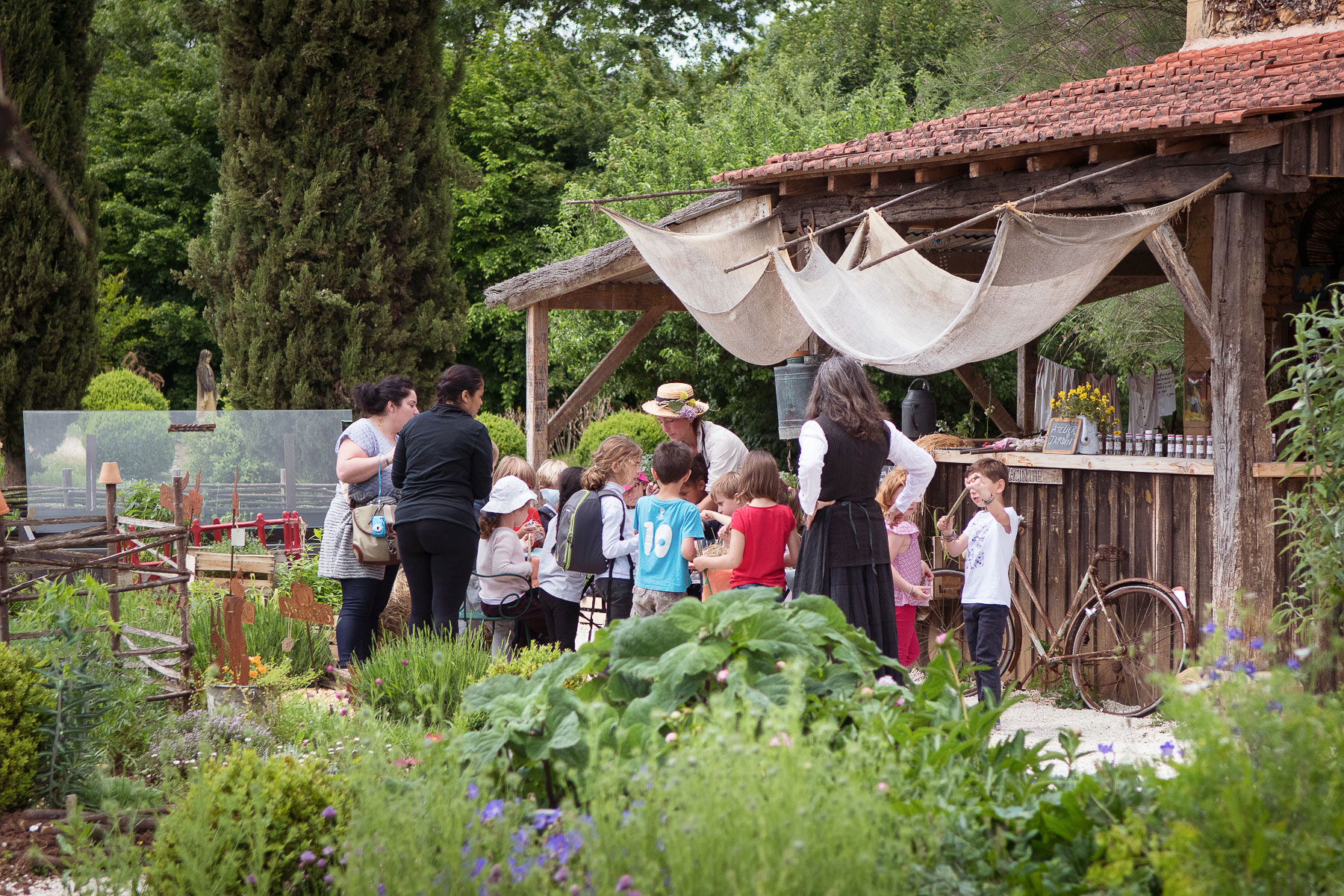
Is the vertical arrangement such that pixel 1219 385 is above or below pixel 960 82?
below

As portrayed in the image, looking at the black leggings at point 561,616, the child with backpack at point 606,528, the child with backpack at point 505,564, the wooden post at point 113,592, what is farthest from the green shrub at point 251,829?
the child with backpack at point 505,564

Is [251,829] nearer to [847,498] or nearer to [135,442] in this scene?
[847,498]

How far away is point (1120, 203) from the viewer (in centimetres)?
579

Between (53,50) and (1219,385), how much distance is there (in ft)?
43.0

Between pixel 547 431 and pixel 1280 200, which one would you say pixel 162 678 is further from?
pixel 1280 200

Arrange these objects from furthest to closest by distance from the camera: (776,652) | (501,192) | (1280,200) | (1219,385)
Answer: (501,192) → (1280,200) → (1219,385) → (776,652)

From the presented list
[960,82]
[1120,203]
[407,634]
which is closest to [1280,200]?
[1120,203]

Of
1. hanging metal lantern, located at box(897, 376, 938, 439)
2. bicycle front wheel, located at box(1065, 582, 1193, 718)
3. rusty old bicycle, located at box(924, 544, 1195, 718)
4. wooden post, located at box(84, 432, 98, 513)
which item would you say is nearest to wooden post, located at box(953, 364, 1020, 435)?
hanging metal lantern, located at box(897, 376, 938, 439)

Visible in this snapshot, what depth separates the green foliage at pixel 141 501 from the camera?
9.94 meters

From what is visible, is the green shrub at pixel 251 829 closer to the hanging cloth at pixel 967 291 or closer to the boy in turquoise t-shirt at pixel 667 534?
the boy in turquoise t-shirt at pixel 667 534

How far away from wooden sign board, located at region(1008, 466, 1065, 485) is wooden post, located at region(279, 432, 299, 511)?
6.11m

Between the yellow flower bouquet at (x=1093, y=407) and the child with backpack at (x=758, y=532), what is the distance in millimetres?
2404

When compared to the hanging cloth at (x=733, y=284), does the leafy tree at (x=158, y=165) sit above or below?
above

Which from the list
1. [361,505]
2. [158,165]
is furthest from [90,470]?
[158,165]
